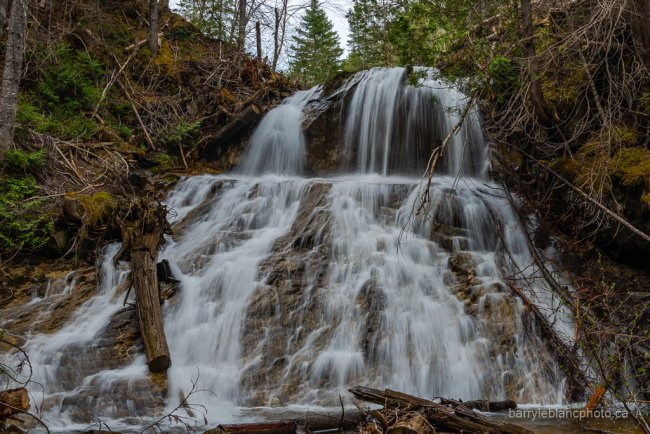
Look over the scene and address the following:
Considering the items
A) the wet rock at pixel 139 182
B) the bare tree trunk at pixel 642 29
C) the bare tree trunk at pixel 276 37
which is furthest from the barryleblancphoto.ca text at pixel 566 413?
the bare tree trunk at pixel 276 37

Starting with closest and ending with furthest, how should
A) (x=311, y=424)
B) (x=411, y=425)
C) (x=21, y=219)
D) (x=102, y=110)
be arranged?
(x=411, y=425), (x=311, y=424), (x=21, y=219), (x=102, y=110)

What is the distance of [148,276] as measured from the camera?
634 cm

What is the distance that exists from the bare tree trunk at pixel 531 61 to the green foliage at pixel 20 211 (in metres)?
7.97

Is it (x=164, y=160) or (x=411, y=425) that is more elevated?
(x=164, y=160)

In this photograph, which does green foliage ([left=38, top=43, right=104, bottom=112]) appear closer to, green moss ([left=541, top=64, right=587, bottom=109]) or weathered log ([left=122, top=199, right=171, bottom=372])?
weathered log ([left=122, top=199, right=171, bottom=372])

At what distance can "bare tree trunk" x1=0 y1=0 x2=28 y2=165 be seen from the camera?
7.69 metres

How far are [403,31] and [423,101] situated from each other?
308cm

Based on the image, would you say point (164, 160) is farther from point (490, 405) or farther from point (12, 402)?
point (490, 405)

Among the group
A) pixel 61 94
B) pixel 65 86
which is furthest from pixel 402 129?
pixel 61 94

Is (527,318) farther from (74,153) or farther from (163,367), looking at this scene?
(74,153)

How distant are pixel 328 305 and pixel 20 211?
5089 mm

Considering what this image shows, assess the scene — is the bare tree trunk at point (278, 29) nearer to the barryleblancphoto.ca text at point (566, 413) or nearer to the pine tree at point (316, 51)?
the pine tree at point (316, 51)

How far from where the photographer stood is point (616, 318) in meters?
6.43

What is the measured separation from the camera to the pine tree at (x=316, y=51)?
31.8 meters
